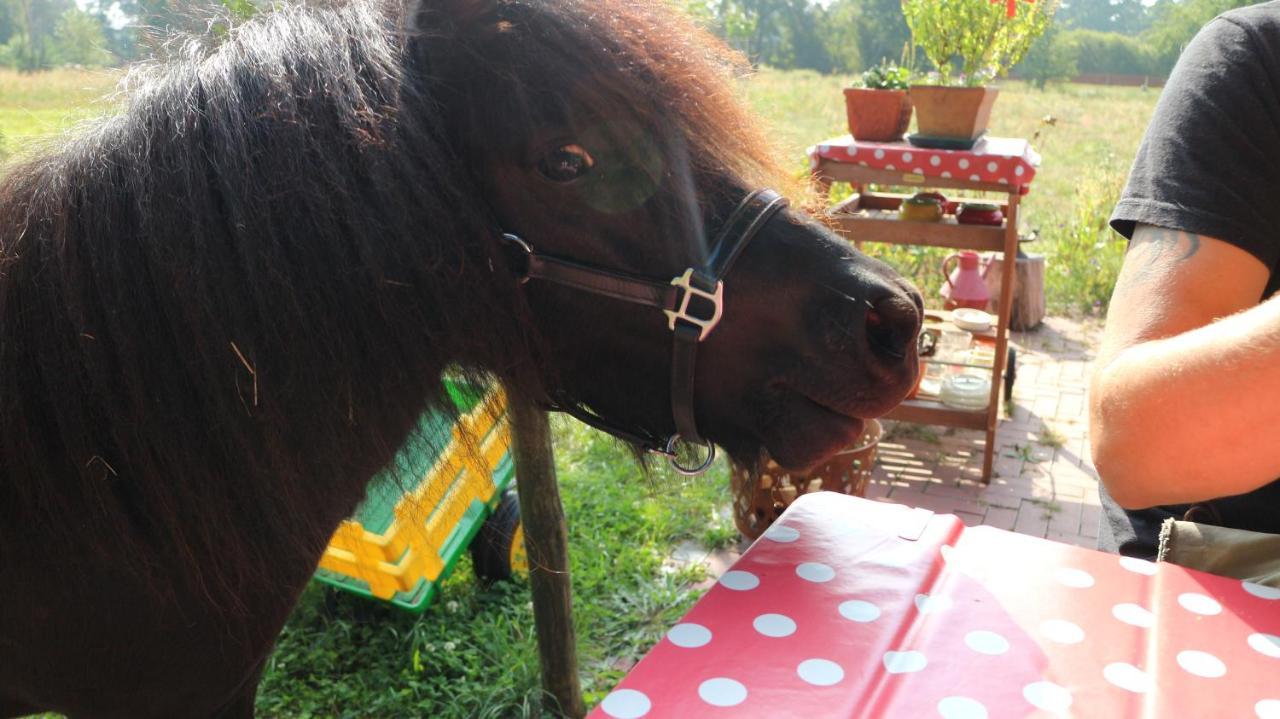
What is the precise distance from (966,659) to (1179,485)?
0.48 metres

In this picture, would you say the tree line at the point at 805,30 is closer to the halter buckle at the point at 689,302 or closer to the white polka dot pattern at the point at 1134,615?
the halter buckle at the point at 689,302

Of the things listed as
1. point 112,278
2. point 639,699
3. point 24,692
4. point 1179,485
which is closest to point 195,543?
point 112,278

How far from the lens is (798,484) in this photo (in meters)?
3.27

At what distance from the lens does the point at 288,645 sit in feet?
9.66

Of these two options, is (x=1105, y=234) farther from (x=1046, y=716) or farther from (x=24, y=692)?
(x=24, y=692)

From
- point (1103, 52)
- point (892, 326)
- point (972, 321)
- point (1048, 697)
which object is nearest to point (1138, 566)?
point (1048, 697)

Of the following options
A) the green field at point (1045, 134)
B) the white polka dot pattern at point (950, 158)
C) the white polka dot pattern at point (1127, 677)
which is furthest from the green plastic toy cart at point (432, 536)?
the white polka dot pattern at point (950, 158)

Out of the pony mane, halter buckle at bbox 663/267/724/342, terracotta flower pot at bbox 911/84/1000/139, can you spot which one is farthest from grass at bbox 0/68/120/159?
terracotta flower pot at bbox 911/84/1000/139

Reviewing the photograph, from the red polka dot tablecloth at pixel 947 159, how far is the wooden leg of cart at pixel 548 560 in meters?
2.27

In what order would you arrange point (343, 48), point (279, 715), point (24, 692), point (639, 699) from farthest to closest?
1. point (279, 715)
2. point (24, 692)
3. point (343, 48)
4. point (639, 699)

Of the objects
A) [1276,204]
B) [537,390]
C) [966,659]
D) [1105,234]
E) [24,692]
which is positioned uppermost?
[1276,204]

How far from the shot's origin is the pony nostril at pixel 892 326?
1.23 meters

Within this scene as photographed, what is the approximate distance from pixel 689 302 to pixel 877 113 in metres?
3.18

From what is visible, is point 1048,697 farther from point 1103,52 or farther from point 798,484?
point 1103,52
